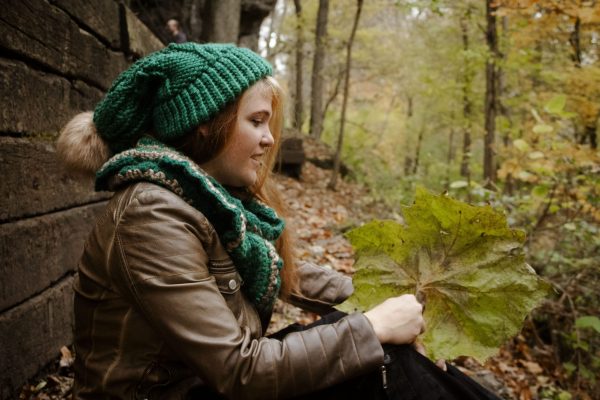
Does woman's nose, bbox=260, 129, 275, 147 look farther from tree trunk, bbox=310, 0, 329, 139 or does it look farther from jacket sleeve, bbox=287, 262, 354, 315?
tree trunk, bbox=310, 0, 329, 139

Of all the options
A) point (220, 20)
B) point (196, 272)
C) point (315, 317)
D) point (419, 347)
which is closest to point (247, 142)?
point (196, 272)

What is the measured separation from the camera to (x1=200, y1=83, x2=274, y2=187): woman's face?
5.61 ft

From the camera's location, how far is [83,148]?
167cm

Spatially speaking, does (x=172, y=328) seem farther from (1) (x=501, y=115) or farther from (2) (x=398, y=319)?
(1) (x=501, y=115)

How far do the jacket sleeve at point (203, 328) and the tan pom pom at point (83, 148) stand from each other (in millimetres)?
432

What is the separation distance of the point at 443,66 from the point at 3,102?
15.2 m

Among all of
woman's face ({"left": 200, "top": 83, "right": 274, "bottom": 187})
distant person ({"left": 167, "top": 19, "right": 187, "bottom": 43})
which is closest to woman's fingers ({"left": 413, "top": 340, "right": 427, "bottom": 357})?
woman's face ({"left": 200, "top": 83, "right": 274, "bottom": 187})

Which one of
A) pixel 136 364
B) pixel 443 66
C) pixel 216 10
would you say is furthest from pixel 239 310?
pixel 443 66

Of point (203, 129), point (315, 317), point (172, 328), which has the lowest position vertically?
point (315, 317)

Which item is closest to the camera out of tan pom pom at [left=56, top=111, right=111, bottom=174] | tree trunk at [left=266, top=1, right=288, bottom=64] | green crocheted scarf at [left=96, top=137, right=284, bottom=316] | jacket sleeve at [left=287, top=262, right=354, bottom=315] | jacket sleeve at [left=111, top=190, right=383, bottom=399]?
jacket sleeve at [left=111, top=190, right=383, bottom=399]

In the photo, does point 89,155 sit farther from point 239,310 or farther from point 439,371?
point 439,371

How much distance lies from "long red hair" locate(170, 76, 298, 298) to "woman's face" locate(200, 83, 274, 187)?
2cm

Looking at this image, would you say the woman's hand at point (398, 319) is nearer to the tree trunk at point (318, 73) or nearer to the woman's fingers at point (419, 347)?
the woman's fingers at point (419, 347)

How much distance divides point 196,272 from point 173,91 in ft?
2.15
